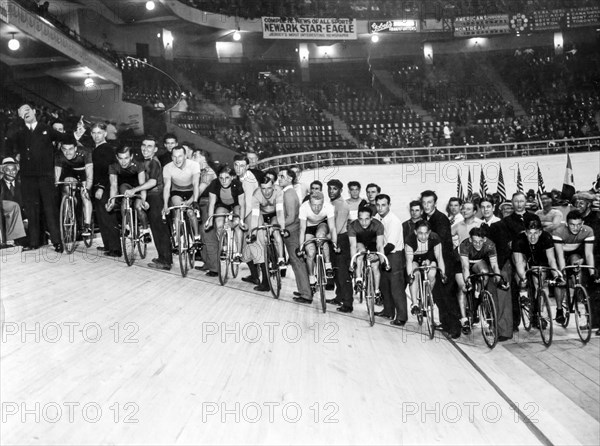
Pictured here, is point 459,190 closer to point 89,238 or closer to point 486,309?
point 486,309

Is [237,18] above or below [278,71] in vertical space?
above

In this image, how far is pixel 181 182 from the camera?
7.72 metres

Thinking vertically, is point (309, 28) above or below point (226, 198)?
above

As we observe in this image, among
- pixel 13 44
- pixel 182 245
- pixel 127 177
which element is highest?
pixel 13 44

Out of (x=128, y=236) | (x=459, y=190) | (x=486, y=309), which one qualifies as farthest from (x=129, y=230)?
(x=459, y=190)

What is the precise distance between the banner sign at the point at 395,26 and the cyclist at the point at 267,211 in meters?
19.9

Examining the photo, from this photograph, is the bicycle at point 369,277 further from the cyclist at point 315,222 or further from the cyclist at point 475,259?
the cyclist at point 475,259

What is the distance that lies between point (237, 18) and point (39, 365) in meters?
21.6

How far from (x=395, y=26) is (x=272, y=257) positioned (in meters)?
20.5

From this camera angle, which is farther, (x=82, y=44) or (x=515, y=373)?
(x=82, y=44)

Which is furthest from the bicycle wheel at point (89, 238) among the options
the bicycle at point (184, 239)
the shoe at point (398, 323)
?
the shoe at point (398, 323)

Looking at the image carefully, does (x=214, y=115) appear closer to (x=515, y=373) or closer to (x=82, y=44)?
(x=82, y=44)

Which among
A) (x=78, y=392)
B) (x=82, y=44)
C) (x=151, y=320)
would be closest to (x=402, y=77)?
(x=82, y=44)

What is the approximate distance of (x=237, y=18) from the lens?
2480cm
